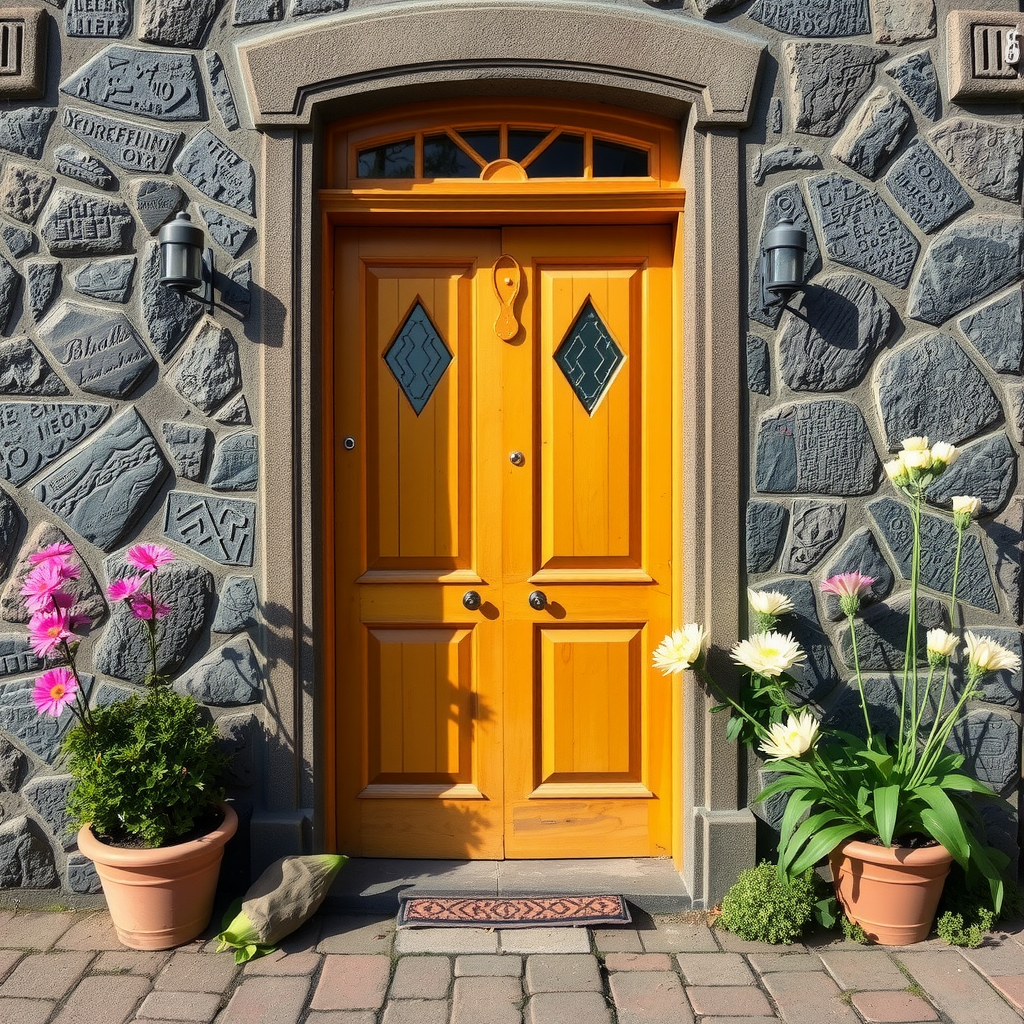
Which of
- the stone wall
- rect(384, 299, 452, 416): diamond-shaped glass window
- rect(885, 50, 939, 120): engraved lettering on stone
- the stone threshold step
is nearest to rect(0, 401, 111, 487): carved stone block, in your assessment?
the stone wall

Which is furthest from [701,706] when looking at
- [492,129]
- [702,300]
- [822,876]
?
[492,129]

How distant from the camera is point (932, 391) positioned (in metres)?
2.90

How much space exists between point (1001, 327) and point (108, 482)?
3029 millimetres

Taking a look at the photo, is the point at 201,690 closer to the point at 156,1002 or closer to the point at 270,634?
the point at 270,634

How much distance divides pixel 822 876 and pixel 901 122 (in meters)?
2.51

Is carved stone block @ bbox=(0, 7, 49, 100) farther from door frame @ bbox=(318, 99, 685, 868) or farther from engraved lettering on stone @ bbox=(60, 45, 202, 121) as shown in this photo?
door frame @ bbox=(318, 99, 685, 868)

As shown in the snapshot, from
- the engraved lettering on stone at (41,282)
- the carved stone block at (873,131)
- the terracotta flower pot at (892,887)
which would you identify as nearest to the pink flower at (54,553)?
the engraved lettering on stone at (41,282)

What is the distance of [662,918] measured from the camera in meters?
2.84

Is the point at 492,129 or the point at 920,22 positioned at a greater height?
the point at 920,22

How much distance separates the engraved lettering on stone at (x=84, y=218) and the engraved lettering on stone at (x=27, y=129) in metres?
0.17

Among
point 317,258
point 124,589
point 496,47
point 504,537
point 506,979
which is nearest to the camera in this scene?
point 506,979

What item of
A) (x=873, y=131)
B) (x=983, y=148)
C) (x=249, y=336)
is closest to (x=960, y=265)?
(x=983, y=148)

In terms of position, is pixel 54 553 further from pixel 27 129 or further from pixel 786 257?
pixel 786 257

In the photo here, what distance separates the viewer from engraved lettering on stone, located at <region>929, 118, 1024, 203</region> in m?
2.89
